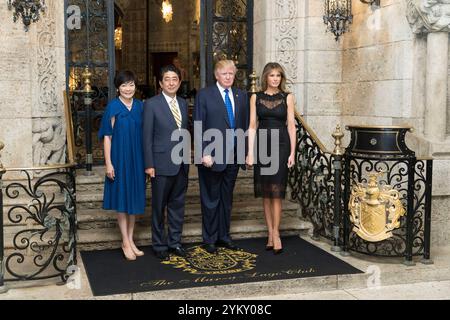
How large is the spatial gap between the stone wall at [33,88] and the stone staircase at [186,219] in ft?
2.12

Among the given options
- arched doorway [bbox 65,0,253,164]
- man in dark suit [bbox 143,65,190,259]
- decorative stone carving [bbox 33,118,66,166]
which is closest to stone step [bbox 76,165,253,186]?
arched doorway [bbox 65,0,253,164]

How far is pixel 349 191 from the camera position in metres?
6.35

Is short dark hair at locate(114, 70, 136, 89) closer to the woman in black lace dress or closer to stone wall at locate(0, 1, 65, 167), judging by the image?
the woman in black lace dress

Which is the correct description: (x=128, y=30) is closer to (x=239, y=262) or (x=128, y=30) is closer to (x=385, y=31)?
(x=385, y=31)

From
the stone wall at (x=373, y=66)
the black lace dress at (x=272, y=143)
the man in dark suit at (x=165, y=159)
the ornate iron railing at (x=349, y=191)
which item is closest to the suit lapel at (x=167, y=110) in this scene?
the man in dark suit at (x=165, y=159)

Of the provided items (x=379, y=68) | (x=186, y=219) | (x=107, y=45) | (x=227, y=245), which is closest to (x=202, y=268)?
(x=227, y=245)

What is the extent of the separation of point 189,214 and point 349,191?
1886 mm

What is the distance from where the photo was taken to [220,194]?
6.29m

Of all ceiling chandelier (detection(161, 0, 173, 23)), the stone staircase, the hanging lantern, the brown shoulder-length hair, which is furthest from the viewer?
ceiling chandelier (detection(161, 0, 173, 23))

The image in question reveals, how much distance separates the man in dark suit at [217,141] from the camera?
19.7ft

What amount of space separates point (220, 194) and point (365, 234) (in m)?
1.54

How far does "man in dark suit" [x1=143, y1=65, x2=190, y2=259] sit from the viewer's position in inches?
228

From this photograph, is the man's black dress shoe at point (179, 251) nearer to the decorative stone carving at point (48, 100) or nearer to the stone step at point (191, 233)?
the stone step at point (191, 233)
